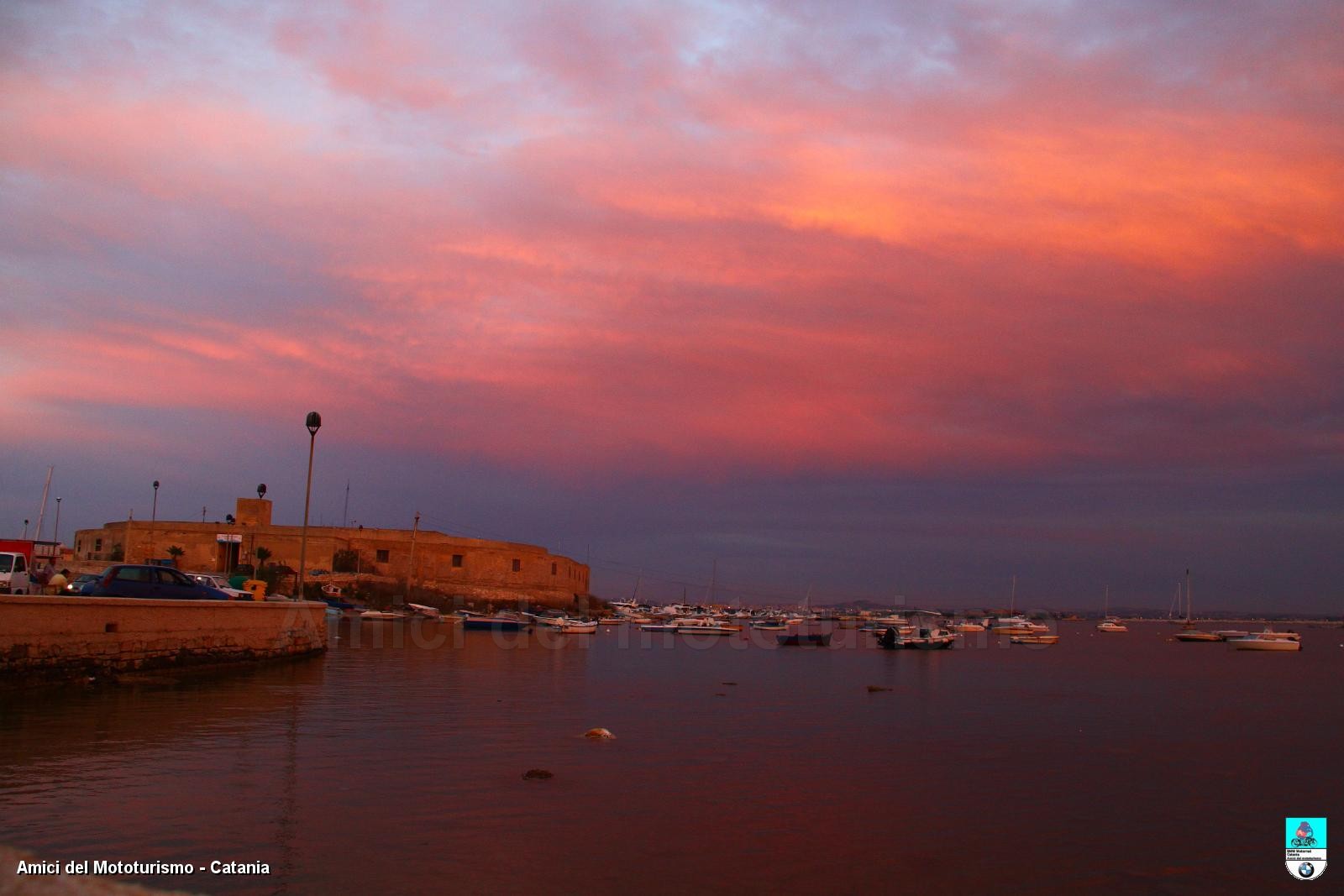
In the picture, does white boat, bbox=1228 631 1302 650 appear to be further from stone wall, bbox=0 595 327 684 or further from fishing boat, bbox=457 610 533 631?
stone wall, bbox=0 595 327 684

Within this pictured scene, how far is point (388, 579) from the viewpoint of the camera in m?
84.2

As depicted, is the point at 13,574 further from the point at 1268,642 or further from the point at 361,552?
the point at 1268,642

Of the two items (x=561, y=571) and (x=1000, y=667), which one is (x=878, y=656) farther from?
(x=561, y=571)

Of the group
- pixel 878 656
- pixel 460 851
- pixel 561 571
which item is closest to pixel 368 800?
pixel 460 851

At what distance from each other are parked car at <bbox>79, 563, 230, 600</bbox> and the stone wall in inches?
42.1

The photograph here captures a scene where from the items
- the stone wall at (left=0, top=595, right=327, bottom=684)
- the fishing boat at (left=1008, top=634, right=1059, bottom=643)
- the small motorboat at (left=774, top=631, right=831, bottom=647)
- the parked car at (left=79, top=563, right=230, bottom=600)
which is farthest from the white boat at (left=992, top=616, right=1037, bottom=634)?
the parked car at (left=79, top=563, right=230, bottom=600)

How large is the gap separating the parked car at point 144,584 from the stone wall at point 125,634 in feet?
3.51

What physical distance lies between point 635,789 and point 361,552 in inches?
2913

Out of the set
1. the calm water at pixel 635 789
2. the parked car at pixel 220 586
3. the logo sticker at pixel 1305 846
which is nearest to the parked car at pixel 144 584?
the calm water at pixel 635 789

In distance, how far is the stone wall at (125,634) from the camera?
18.6m

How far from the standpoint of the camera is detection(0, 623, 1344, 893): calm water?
430 inches

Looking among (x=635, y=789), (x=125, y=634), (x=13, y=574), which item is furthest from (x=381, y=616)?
(x=635, y=789)

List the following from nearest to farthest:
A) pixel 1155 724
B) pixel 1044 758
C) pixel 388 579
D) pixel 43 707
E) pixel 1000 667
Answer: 1. pixel 43 707
2. pixel 1044 758
3. pixel 1155 724
4. pixel 1000 667
5. pixel 388 579

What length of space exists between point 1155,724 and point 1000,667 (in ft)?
90.0
